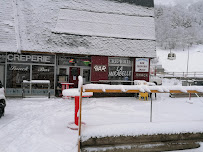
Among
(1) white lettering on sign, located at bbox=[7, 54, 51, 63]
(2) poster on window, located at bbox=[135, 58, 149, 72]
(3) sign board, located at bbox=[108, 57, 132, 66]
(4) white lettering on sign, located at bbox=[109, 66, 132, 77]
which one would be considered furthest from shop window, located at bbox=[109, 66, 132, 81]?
(1) white lettering on sign, located at bbox=[7, 54, 51, 63]

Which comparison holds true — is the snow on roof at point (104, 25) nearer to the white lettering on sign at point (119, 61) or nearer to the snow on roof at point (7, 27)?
A: the white lettering on sign at point (119, 61)

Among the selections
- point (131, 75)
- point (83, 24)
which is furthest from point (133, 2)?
point (131, 75)

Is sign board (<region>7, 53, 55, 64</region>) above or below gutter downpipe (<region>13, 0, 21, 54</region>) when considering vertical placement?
below

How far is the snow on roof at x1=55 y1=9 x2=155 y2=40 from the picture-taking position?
1344 centimetres

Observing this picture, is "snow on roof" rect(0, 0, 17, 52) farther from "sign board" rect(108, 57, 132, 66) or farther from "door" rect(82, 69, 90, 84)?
"sign board" rect(108, 57, 132, 66)

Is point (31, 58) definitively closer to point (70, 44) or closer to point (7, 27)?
point (7, 27)

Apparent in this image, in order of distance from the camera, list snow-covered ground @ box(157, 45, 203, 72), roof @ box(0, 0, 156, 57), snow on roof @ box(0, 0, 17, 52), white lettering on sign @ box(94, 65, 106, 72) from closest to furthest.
A: snow on roof @ box(0, 0, 17, 52)
roof @ box(0, 0, 156, 57)
white lettering on sign @ box(94, 65, 106, 72)
snow-covered ground @ box(157, 45, 203, 72)

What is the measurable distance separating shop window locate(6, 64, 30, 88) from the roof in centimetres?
161

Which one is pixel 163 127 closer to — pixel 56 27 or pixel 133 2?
pixel 56 27

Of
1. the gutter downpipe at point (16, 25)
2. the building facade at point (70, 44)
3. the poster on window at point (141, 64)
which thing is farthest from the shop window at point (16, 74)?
the poster on window at point (141, 64)

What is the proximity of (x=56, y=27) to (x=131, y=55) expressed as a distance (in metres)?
6.24

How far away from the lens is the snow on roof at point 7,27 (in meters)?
11.2

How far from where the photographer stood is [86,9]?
1454 centimetres

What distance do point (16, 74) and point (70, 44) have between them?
448 centimetres
